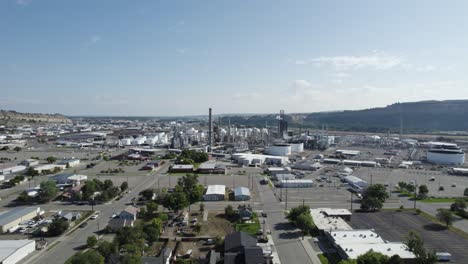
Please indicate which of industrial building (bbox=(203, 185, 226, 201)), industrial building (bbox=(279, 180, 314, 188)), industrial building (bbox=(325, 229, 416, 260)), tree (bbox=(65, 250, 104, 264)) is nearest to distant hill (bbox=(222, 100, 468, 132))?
industrial building (bbox=(279, 180, 314, 188))

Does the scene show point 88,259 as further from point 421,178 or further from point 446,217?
point 421,178

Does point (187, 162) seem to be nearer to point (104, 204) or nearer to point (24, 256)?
point (104, 204)

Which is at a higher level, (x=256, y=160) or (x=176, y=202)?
(x=176, y=202)

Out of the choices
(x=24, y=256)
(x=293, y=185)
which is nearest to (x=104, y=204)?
(x=24, y=256)

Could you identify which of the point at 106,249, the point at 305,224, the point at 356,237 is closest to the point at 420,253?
the point at 356,237

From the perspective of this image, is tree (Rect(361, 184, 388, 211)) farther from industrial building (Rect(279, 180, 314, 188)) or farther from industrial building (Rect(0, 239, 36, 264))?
industrial building (Rect(0, 239, 36, 264))

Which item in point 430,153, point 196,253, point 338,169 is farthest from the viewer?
point 430,153
